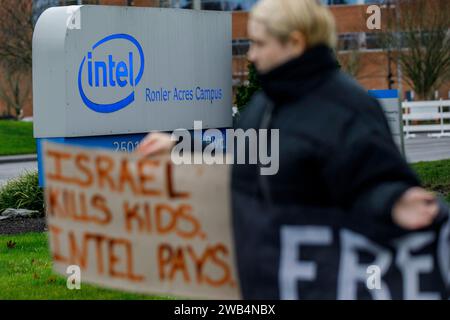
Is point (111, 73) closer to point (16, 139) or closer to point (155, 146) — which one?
point (155, 146)

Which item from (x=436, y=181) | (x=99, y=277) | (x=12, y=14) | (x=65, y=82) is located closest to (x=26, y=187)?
(x=65, y=82)

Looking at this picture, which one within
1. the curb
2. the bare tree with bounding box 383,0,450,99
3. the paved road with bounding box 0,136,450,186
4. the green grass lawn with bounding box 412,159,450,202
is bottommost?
the curb

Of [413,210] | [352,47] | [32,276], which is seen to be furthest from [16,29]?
[413,210]

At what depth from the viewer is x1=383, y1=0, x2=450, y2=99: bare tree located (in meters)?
45.9

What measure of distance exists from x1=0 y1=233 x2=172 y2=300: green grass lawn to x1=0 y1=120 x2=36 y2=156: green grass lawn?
1113 inches

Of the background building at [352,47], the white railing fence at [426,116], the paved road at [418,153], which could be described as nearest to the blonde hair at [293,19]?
the paved road at [418,153]

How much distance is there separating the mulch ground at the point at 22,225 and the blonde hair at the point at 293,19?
436 inches

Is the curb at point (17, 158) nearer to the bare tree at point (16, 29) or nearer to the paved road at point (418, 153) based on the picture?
the paved road at point (418, 153)

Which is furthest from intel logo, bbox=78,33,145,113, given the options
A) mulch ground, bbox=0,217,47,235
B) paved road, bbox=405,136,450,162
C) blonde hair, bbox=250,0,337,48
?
paved road, bbox=405,136,450,162

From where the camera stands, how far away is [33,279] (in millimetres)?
9422

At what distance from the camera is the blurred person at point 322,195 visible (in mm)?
3617

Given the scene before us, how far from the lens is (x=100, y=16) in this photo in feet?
48.5

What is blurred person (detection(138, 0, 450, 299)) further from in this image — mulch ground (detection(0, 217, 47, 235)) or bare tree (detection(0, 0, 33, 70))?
bare tree (detection(0, 0, 33, 70))
